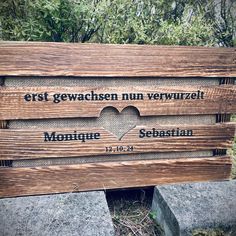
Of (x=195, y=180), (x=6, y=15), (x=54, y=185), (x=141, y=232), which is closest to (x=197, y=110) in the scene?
(x=195, y=180)

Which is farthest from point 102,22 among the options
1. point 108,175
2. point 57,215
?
point 57,215

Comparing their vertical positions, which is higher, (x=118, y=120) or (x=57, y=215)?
(x=118, y=120)

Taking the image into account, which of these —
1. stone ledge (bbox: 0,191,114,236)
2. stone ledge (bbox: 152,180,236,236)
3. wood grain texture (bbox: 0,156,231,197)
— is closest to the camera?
stone ledge (bbox: 0,191,114,236)

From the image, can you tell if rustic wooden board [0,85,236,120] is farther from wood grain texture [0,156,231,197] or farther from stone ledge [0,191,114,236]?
stone ledge [0,191,114,236]

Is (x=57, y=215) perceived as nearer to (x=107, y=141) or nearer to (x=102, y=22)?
(x=107, y=141)

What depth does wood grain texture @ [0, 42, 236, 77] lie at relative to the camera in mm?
1448

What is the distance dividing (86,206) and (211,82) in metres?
1.02

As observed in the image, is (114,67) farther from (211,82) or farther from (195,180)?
(195,180)

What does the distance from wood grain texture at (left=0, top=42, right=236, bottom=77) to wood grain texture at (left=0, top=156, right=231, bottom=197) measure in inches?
21.0

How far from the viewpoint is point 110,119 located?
65.5 inches

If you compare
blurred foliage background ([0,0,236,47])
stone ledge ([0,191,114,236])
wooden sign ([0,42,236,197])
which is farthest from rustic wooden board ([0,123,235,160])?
blurred foliage background ([0,0,236,47])

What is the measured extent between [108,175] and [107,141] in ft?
0.69

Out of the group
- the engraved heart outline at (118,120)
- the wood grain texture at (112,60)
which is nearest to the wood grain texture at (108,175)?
the engraved heart outline at (118,120)

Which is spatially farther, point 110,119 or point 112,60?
point 110,119
